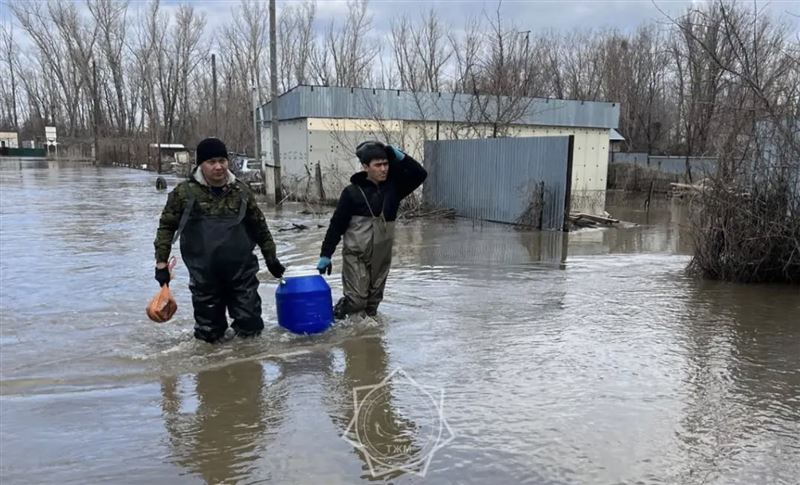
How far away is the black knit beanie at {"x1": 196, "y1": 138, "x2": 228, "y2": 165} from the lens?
5.11m

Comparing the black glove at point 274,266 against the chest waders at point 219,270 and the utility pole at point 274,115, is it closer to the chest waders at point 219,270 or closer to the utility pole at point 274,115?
the chest waders at point 219,270

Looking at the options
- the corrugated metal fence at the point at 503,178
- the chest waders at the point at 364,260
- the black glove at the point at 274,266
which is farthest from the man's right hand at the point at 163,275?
the corrugated metal fence at the point at 503,178

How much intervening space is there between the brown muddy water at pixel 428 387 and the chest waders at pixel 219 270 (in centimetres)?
21

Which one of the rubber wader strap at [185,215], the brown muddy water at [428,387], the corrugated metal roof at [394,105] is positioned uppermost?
the corrugated metal roof at [394,105]

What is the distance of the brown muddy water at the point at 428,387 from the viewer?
3496mm

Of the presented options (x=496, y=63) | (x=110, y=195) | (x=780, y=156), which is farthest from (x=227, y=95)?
(x=780, y=156)

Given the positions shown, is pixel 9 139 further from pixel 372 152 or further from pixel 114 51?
pixel 372 152

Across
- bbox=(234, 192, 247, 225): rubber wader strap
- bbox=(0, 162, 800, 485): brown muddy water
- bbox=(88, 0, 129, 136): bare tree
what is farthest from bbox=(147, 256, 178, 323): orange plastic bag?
bbox=(88, 0, 129, 136): bare tree

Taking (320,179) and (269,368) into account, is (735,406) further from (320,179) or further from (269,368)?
(320,179)

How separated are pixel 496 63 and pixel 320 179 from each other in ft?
25.6

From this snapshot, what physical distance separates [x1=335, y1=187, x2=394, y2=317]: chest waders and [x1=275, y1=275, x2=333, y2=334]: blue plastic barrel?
0.38 meters

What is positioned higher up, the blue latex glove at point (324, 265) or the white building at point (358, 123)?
the white building at point (358, 123)

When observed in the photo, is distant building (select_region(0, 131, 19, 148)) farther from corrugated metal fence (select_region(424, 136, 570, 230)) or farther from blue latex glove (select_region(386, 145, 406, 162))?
blue latex glove (select_region(386, 145, 406, 162))

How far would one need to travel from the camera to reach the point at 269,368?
5035mm
